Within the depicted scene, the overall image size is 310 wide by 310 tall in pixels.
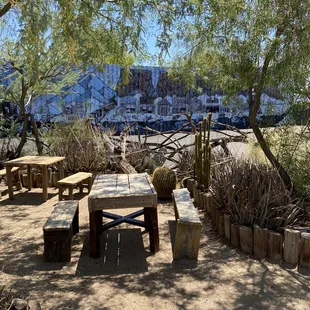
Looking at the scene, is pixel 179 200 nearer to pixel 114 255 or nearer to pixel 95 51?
pixel 114 255

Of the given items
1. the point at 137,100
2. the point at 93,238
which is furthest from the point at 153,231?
the point at 137,100

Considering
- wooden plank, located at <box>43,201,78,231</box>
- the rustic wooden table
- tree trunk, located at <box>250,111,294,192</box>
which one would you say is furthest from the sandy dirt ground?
tree trunk, located at <box>250,111,294,192</box>

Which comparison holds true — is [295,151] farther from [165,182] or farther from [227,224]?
[165,182]

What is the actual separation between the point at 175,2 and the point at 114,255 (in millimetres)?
2918

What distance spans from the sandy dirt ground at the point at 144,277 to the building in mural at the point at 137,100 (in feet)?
35.1

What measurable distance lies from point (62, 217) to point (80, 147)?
13.3 feet

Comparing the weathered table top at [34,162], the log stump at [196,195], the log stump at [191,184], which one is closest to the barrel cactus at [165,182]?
the log stump at [191,184]

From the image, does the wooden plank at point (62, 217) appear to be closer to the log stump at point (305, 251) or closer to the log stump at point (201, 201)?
the log stump at point (201, 201)

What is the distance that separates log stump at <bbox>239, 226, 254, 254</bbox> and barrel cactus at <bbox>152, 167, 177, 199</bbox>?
2493 millimetres

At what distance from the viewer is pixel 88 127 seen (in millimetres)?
8367

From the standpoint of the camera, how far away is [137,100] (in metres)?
16.9

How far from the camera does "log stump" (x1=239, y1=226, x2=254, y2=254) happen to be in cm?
388

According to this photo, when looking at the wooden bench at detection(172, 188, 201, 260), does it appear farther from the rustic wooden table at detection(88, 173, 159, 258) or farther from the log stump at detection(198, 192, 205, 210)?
the log stump at detection(198, 192, 205, 210)

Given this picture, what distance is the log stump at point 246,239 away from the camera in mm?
3883
